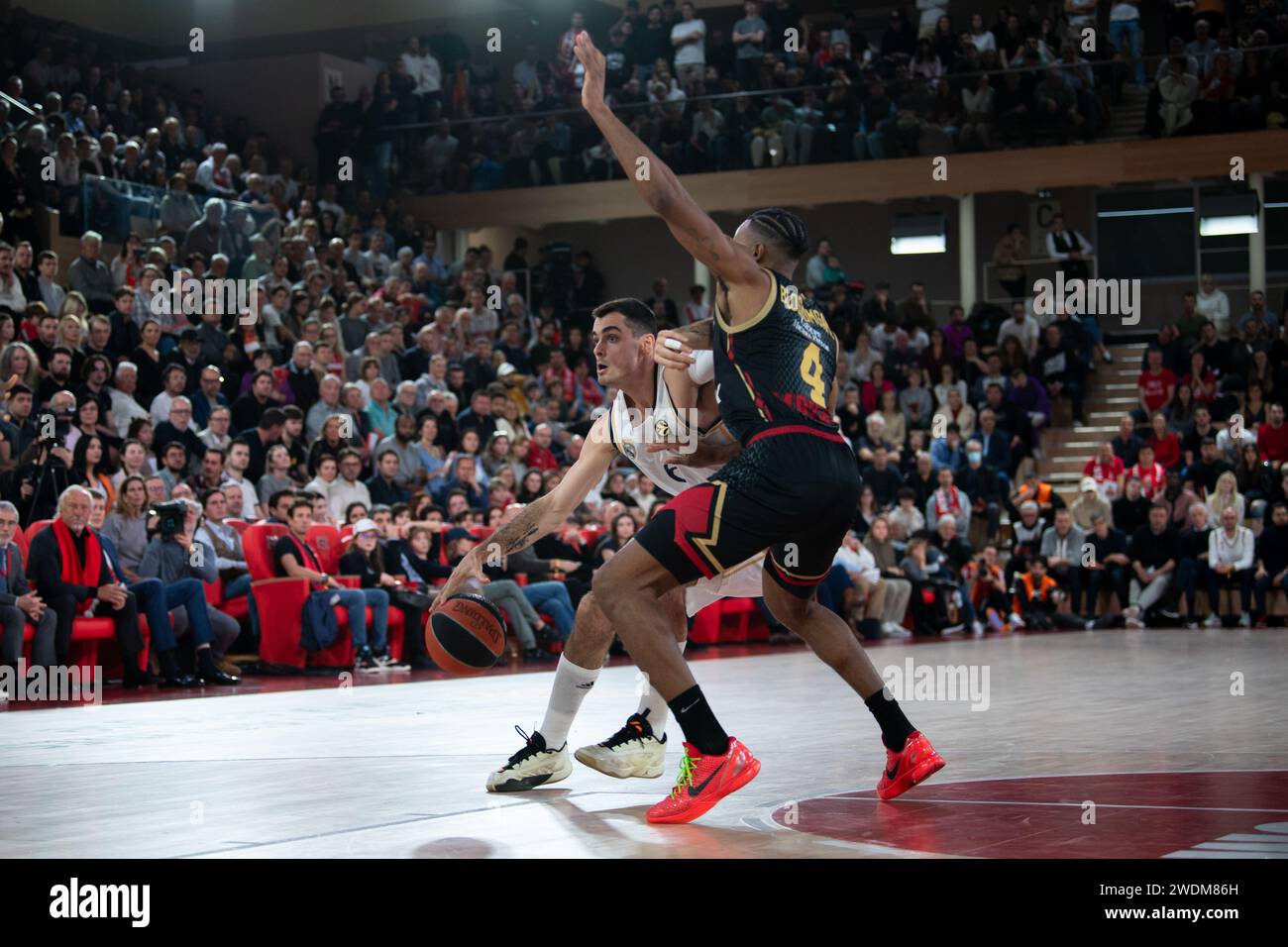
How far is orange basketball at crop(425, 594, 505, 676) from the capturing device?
18.1 ft

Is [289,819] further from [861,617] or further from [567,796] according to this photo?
[861,617]

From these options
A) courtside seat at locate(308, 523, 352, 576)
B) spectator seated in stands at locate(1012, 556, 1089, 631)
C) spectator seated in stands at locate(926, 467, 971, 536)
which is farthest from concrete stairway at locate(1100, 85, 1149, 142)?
courtside seat at locate(308, 523, 352, 576)

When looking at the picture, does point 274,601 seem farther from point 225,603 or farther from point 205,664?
point 205,664

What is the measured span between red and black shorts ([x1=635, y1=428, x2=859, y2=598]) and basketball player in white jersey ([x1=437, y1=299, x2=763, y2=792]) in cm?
56

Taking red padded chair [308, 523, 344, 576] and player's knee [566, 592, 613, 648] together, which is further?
red padded chair [308, 523, 344, 576]

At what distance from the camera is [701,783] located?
4.50m

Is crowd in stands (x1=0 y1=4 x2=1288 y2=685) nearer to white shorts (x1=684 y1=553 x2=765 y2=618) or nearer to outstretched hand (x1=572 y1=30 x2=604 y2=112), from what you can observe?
white shorts (x1=684 y1=553 x2=765 y2=618)

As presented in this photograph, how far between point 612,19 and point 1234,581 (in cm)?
1356

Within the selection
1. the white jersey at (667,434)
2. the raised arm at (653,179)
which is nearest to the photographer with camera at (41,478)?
the white jersey at (667,434)

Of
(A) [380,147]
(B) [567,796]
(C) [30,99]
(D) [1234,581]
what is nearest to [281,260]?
(C) [30,99]

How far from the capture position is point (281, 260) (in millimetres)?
16094

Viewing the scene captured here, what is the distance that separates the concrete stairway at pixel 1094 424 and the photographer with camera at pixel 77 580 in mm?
12425

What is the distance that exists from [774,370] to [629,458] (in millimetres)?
781

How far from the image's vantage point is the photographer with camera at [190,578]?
34.3 ft
